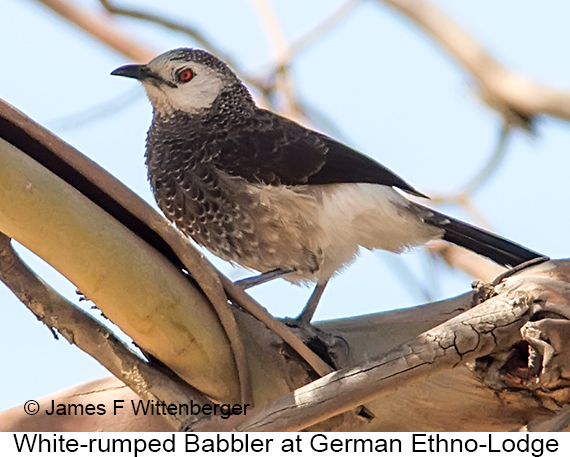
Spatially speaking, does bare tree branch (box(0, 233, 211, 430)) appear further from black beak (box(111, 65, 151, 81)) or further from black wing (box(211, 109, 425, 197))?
black beak (box(111, 65, 151, 81))

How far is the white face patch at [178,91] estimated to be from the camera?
3431mm

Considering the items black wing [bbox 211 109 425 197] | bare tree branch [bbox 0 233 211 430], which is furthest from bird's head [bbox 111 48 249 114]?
bare tree branch [bbox 0 233 211 430]

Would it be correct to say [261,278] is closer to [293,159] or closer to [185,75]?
[293,159]

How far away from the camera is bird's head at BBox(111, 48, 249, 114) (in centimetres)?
343

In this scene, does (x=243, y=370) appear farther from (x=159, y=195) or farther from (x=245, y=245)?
(x=159, y=195)

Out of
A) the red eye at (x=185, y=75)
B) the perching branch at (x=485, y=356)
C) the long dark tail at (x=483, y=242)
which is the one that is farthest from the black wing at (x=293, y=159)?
the perching branch at (x=485, y=356)

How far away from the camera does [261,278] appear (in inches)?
115

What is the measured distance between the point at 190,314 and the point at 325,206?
983 millimetres

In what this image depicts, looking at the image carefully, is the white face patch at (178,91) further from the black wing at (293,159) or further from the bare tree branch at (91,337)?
the bare tree branch at (91,337)

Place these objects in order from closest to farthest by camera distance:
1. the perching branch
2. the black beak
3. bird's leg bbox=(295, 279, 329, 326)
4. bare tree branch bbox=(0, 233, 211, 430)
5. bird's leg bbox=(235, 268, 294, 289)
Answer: the perching branch < bare tree branch bbox=(0, 233, 211, 430) < bird's leg bbox=(295, 279, 329, 326) < bird's leg bbox=(235, 268, 294, 289) < the black beak

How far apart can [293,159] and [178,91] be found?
0.74m

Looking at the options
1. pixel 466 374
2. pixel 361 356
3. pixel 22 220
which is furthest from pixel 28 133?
pixel 466 374

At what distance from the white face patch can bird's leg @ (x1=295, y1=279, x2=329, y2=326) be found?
3.23 feet

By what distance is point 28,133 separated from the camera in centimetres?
198
